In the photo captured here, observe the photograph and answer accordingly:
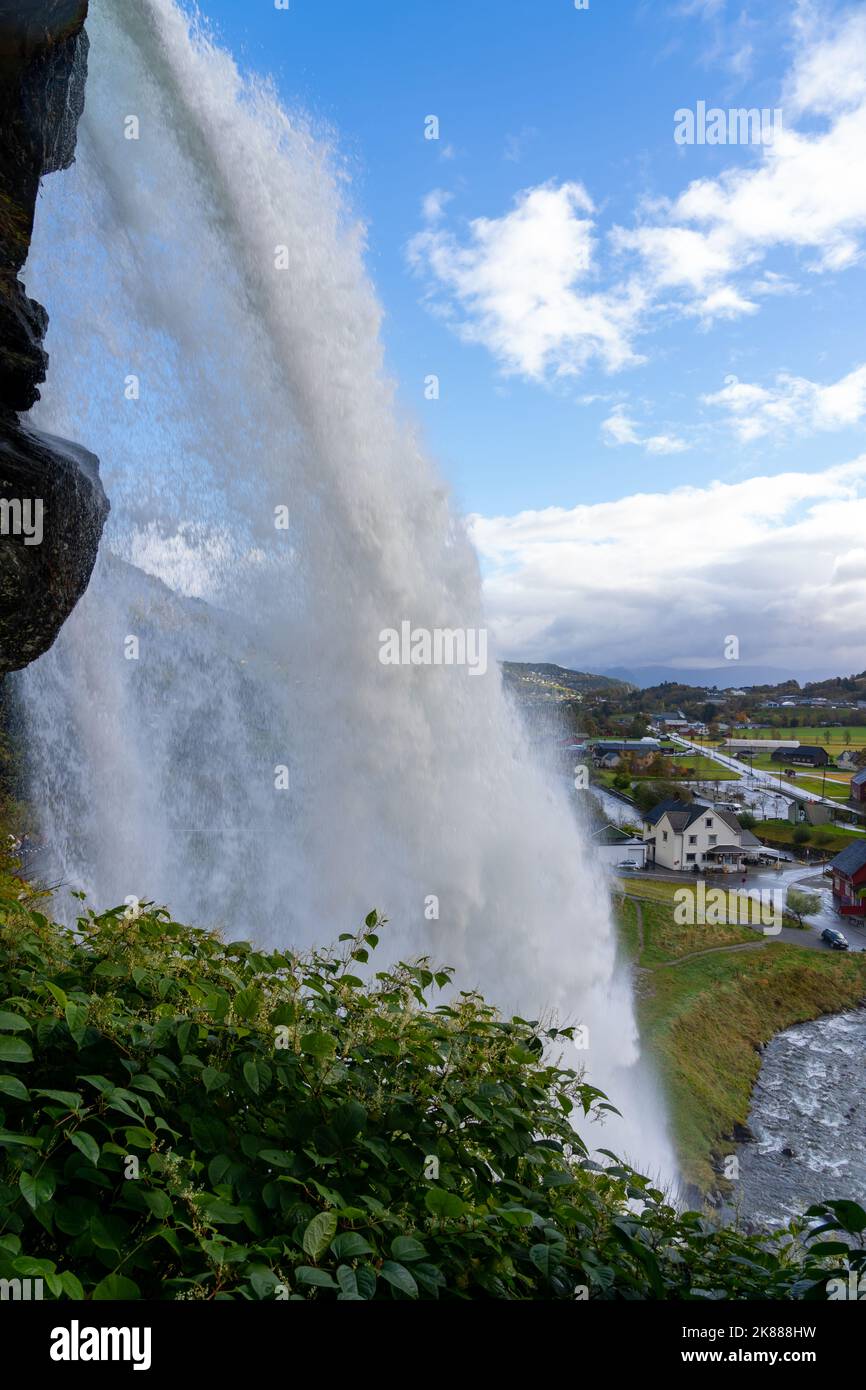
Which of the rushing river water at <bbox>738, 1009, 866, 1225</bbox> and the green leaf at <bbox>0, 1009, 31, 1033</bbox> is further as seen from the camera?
the rushing river water at <bbox>738, 1009, 866, 1225</bbox>

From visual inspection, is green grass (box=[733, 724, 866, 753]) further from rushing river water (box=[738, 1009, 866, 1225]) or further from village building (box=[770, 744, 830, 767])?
rushing river water (box=[738, 1009, 866, 1225])

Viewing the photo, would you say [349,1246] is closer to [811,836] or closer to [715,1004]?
[715,1004]

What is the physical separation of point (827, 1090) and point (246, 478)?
647 inches

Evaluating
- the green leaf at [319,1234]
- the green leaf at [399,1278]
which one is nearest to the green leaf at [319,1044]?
the green leaf at [319,1234]

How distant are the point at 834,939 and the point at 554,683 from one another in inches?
385

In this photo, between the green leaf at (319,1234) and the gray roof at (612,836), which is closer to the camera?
the green leaf at (319,1234)

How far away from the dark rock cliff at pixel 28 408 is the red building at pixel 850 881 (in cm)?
1795

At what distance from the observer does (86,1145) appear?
185 centimetres

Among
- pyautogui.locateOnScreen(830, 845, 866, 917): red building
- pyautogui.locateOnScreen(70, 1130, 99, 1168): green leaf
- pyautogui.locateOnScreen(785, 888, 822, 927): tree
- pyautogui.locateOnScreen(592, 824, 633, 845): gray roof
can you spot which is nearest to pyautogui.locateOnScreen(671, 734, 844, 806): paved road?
pyautogui.locateOnScreen(830, 845, 866, 917): red building

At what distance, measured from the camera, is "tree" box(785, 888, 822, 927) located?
20.4 meters

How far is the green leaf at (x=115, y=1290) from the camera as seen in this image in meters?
1.71

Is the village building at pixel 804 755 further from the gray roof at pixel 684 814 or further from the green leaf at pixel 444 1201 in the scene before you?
the green leaf at pixel 444 1201

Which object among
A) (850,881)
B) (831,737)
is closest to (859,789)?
(831,737)

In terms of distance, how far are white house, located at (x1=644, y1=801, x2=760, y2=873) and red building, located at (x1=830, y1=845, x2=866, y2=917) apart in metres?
2.17
